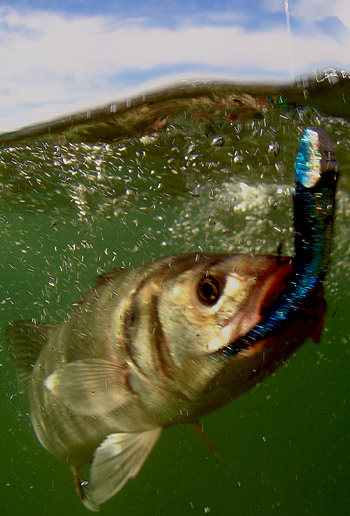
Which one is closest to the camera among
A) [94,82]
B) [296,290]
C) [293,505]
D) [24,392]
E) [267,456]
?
[296,290]

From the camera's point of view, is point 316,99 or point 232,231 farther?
point 232,231

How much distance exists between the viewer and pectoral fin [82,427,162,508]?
3.16 m

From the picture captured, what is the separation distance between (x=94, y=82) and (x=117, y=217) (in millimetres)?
4090

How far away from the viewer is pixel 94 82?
4191 mm

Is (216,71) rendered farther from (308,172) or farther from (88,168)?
(88,168)

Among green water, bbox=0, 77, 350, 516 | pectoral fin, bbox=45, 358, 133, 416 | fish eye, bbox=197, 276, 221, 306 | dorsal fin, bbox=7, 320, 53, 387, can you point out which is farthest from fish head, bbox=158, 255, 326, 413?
dorsal fin, bbox=7, 320, 53, 387

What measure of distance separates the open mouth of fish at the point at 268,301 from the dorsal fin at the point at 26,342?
254 cm

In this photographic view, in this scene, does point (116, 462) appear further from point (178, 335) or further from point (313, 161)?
point (313, 161)

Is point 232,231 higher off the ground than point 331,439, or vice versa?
point 232,231

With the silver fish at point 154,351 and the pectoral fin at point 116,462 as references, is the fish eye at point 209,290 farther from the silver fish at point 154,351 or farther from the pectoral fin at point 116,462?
the pectoral fin at point 116,462

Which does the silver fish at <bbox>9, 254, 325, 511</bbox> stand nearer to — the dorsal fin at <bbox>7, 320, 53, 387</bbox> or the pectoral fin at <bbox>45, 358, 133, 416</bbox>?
the pectoral fin at <bbox>45, 358, 133, 416</bbox>

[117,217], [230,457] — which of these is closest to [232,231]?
[117,217]

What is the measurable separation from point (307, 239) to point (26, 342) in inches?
126

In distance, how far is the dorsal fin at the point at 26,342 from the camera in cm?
422
